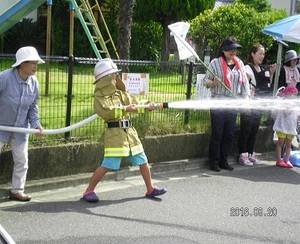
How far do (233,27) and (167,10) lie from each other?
4727 millimetres

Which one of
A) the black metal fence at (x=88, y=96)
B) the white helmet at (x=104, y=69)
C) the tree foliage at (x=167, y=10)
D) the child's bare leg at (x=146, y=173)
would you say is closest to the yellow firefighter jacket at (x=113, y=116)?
the white helmet at (x=104, y=69)

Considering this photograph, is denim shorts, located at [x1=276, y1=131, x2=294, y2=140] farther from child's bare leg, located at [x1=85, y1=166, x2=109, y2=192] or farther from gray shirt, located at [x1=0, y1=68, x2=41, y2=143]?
gray shirt, located at [x1=0, y1=68, x2=41, y2=143]

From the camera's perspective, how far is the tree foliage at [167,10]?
64.4ft

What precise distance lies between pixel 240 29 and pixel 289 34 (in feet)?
21.4

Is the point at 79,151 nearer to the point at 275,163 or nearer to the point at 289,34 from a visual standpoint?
the point at 275,163

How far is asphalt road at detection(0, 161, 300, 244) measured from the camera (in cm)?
508

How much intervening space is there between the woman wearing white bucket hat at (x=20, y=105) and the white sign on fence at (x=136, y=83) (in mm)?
2076

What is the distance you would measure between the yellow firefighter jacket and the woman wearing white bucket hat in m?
0.74

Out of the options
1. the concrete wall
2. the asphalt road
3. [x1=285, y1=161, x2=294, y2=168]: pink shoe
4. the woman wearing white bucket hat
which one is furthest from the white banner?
the woman wearing white bucket hat

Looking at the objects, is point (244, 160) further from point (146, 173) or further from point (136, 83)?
point (146, 173)

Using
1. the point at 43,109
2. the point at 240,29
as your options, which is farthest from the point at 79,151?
the point at 240,29

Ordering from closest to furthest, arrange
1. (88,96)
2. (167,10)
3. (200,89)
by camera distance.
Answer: (88,96) < (200,89) < (167,10)

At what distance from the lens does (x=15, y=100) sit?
5.77 metres
